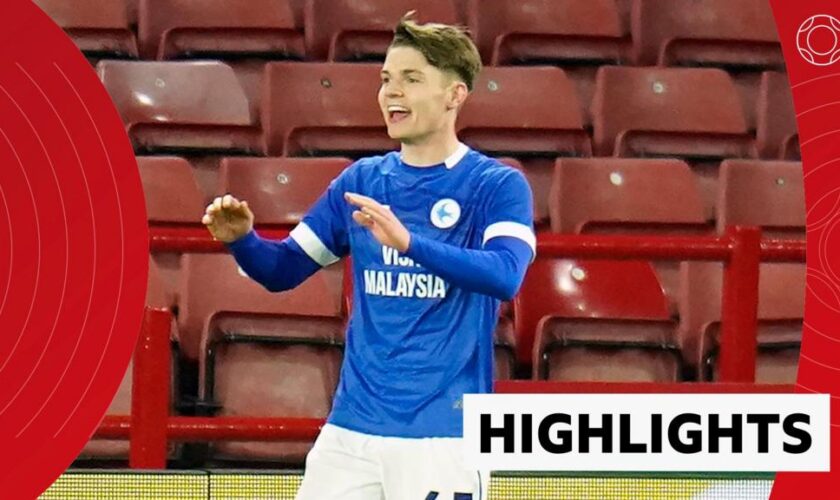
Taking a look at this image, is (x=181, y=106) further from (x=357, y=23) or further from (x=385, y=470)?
(x=385, y=470)

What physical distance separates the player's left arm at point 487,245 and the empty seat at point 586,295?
129 centimetres

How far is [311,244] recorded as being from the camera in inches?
112

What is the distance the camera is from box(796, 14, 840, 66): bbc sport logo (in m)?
3.70

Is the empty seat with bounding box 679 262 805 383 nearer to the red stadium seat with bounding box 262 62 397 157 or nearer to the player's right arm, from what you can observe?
the red stadium seat with bounding box 262 62 397 157

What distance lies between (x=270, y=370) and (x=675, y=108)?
185cm

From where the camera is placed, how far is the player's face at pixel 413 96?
2.77 meters

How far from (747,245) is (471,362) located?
1032 millimetres

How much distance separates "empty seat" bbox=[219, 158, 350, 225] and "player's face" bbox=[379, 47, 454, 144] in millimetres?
1567

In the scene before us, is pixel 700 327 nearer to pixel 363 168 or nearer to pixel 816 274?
pixel 816 274

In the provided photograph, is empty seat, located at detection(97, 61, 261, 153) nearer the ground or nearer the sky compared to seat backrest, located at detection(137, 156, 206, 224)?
nearer the sky

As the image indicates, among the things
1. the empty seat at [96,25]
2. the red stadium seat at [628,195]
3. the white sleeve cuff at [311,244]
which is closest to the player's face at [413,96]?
the white sleeve cuff at [311,244]

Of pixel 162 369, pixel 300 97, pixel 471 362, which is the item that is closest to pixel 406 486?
pixel 471 362

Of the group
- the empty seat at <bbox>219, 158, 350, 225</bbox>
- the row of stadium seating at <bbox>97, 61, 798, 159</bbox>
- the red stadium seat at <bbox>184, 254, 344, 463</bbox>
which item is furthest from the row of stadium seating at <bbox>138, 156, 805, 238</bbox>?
the red stadium seat at <bbox>184, 254, 344, 463</bbox>

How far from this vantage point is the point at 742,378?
141 inches
